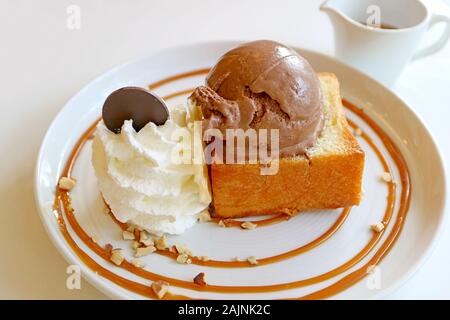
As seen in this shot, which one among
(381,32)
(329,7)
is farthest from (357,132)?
(329,7)

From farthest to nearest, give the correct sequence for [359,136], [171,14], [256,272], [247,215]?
[171,14] → [359,136] → [247,215] → [256,272]

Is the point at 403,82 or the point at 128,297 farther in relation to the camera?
the point at 403,82

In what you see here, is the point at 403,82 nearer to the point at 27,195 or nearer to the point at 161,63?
the point at 161,63

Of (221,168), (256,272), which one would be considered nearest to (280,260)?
(256,272)

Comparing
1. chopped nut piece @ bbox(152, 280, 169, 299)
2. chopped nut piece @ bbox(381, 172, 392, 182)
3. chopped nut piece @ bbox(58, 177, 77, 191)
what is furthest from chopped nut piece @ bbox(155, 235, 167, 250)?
chopped nut piece @ bbox(381, 172, 392, 182)

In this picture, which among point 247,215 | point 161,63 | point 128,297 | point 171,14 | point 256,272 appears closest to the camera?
point 128,297

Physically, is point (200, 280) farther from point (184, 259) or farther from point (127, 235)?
point (127, 235)

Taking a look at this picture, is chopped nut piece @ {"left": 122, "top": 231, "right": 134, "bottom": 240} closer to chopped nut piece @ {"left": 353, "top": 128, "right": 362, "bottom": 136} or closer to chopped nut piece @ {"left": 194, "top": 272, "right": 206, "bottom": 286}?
chopped nut piece @ {"left": 194, "top": 272, "right": 206, "bottom": 286}
